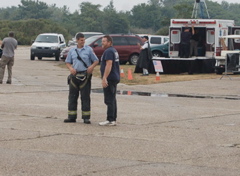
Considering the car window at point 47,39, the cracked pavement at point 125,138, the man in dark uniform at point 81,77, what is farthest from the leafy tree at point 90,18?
the man in dark uniform at point 81,77

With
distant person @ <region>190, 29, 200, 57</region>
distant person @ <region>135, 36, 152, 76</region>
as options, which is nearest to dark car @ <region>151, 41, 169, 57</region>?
distant person @ <region>190, 29, 200, 57</region>

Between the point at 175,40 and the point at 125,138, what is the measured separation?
2250 centimetres

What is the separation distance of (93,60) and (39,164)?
4650mm

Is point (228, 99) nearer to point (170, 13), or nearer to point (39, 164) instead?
point (39, 164)

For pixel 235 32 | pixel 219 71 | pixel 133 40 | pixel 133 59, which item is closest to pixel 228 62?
pixel 219 71

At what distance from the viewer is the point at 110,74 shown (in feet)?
42.9

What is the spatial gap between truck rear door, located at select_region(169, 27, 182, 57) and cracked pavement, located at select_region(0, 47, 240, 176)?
14.0 metres

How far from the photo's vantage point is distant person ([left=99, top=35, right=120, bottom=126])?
510 inches

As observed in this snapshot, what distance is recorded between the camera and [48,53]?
41812mm

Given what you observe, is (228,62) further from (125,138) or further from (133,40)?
(125,138)

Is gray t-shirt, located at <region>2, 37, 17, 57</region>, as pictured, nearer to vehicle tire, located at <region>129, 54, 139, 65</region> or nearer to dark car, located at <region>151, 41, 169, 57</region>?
vehicle tire, located at <region>129, 54, 139, 65</region>

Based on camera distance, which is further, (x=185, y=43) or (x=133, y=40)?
(x=133, y=40)

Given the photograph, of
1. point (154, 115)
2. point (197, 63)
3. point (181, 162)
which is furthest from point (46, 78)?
point (181, 162)

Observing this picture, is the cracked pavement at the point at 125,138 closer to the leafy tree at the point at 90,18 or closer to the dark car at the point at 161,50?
the dark car at the point at 161,50
